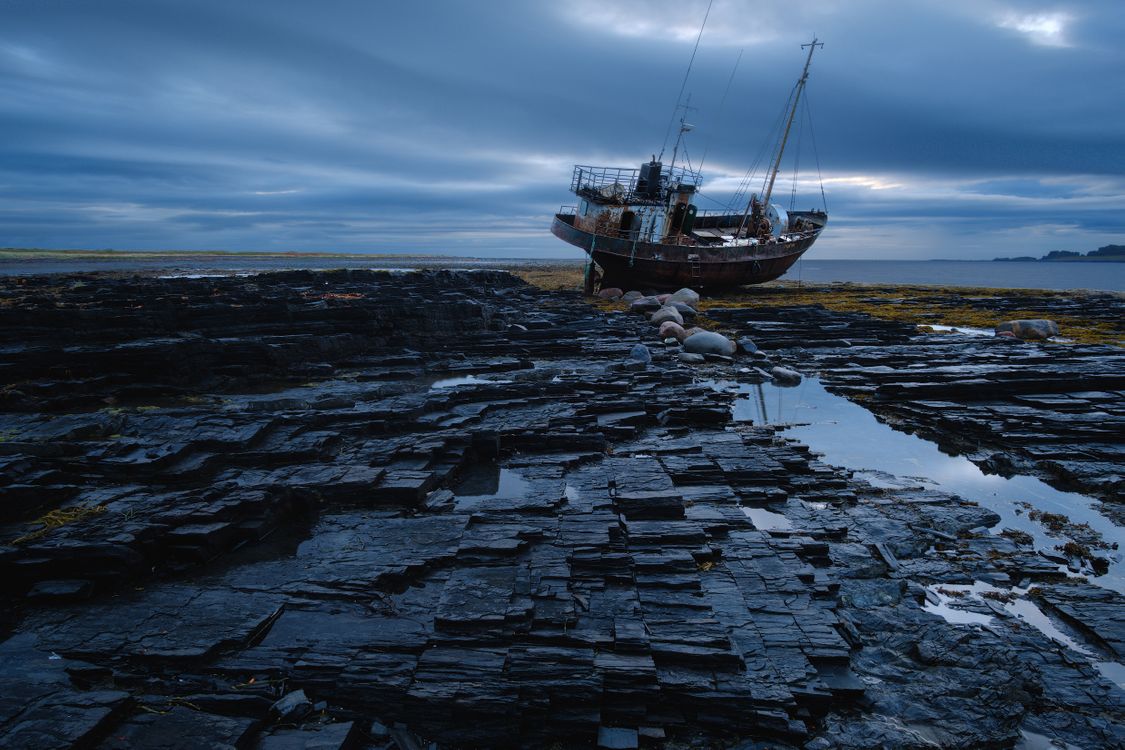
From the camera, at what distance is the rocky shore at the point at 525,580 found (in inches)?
200

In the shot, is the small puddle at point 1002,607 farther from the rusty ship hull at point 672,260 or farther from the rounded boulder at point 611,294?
the rounded boulder at point 611,294

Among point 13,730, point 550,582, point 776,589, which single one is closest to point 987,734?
point 776,589

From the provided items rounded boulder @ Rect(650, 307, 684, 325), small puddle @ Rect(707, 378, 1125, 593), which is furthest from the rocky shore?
rounded boulder @ Rect(650, 307, 684, 325)

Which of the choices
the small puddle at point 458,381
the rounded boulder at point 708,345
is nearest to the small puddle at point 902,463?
the rounded boulder at point 708,345

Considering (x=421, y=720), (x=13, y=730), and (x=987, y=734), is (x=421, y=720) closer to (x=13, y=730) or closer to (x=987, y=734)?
(x=13, y=730)

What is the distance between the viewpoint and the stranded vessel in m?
40.5

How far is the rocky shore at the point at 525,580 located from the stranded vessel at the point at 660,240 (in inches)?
1047

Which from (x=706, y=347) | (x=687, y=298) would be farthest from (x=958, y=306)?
(x=706, y=347)

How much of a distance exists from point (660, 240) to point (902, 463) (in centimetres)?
3283

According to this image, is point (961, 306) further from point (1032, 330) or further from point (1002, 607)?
point (1002, 607)

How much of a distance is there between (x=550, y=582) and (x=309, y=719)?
107 inches

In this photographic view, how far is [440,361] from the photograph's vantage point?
66.3 ft

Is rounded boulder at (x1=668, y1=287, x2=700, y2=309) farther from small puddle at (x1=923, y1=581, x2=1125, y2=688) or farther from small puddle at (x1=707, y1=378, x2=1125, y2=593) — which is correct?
small puddle at (x1=923, y1=581, x2=1125, y2=688)

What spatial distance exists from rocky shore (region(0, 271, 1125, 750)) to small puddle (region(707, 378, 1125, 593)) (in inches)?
14.9
